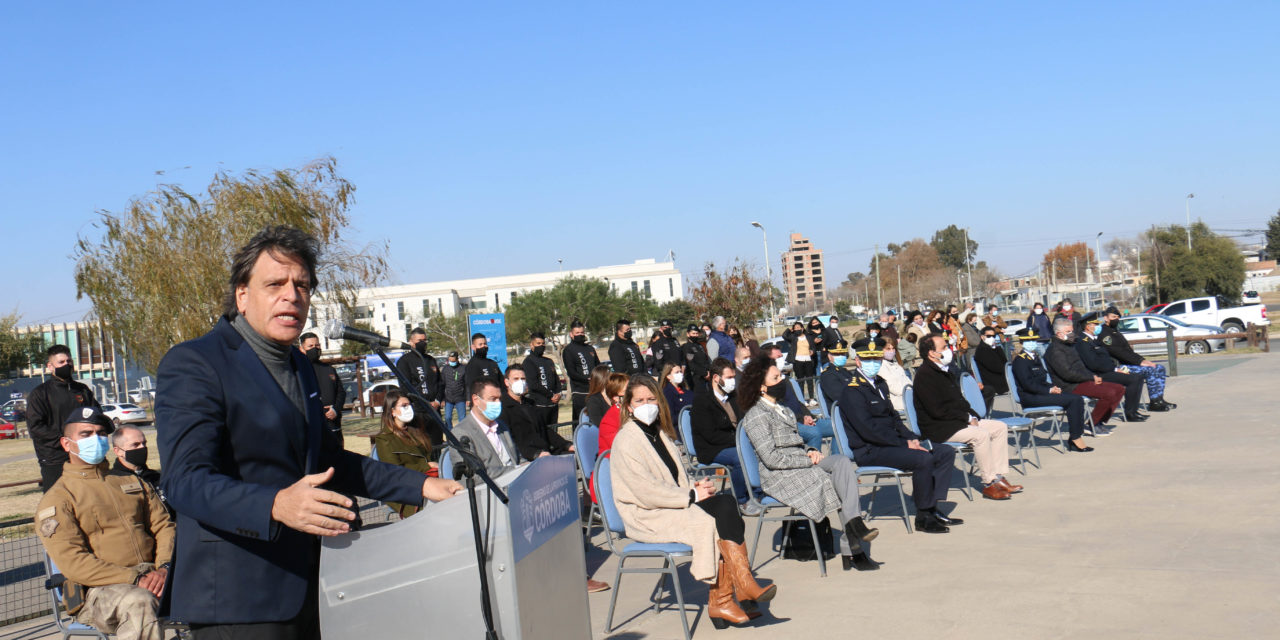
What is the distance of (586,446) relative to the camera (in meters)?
8.45

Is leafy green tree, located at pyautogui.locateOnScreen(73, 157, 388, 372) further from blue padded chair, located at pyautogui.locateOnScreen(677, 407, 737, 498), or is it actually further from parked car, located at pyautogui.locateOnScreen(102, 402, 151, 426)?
parked car, located at pyautogui.locateOnScreen(102, 402, 151, 426)

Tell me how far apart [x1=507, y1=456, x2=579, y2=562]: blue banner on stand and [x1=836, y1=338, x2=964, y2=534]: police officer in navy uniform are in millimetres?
5466

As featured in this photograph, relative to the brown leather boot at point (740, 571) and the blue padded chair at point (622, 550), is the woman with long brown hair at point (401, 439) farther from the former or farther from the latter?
the brown leather boot at point (740, 571)

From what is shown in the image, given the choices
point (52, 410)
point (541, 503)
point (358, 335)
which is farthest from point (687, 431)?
point (358, 335)

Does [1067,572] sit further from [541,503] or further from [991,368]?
[991,368]

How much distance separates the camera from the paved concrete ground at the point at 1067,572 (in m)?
5.49

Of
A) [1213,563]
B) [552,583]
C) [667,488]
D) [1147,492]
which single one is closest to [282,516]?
[552,583]

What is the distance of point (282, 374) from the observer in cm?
241

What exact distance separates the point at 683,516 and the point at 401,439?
3.00 meters

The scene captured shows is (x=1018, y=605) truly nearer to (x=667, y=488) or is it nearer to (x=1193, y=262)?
(x=667, y=488)

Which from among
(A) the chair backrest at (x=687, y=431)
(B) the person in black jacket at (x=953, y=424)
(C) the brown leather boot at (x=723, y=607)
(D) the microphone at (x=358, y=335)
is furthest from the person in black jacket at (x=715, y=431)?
(D) the microphone at (x=358, y=335)

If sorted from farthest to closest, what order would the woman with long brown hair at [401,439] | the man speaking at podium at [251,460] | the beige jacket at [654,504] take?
the woman with long brown hair at [401,439]
the beige jacket at [654,504]
the man speaking at podium at [251,460]

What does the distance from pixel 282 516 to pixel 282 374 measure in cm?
47

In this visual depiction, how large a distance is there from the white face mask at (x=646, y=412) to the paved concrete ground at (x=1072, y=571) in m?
1.28
